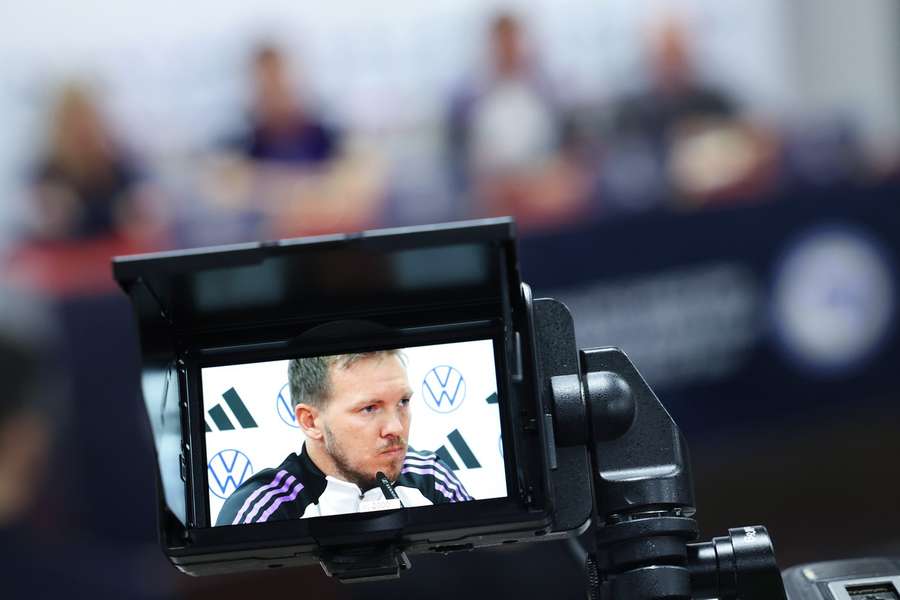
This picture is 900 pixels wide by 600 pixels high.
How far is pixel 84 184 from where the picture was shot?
3.57 metres

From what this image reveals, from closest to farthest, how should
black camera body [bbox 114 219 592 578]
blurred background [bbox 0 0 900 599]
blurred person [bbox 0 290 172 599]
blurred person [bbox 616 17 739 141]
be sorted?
black camera body [bbox 114 219 592 578], blurred person [bbox 0 290 172 599], blurred background [bbox 0 0 900 599], blurred person [bbox 616 17 739 141]

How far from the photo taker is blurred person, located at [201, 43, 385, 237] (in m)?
3.60

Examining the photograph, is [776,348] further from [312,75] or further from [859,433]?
[312,75]

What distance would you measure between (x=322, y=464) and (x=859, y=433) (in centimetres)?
281

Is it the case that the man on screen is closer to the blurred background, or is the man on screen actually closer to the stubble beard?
the stubble beard

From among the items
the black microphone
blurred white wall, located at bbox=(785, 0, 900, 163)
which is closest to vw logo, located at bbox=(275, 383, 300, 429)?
the black microphone

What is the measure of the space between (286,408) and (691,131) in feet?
9.57

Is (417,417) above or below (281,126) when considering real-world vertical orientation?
below

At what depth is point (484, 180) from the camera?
3717mm

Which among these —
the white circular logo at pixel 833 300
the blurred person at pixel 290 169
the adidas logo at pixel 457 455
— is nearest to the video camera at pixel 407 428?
the adidas logo at pixel 457 455

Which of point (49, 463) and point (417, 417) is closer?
point (417, 417)

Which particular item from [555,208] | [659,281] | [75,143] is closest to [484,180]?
[555,208]

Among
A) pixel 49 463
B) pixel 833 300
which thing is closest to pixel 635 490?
pixel 49 463

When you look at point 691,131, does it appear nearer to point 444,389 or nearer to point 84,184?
point 84,184
